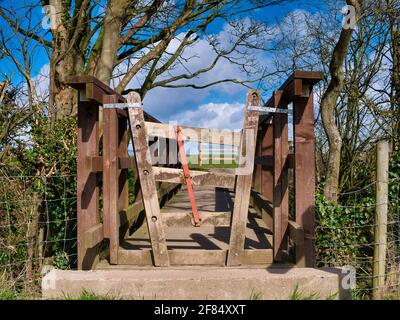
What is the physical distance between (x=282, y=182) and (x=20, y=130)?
343 cm

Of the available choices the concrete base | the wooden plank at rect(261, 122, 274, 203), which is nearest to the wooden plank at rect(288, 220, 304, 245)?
the concrete base

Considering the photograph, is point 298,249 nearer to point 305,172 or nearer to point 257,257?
point 257,257

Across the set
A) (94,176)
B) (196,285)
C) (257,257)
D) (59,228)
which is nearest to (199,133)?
(94,176)

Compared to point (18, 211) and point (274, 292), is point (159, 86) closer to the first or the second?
point (18, 211)

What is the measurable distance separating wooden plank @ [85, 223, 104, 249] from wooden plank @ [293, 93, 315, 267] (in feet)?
5.96

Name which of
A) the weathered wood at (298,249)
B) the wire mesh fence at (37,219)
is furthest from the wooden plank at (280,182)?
the wire mesh fence at (37,219)

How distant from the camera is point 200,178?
13.2 ft

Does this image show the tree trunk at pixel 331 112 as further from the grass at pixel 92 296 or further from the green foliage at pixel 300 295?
the grass at pixel 92 296

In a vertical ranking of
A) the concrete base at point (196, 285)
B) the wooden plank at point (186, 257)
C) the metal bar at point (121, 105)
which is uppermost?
the metal bar at point (121, 105)

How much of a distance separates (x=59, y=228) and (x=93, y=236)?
179cm

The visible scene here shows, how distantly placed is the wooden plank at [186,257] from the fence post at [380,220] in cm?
175

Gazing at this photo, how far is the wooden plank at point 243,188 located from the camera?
3.75 m

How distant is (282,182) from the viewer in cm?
391

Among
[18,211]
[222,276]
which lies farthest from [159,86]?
[222,276]
